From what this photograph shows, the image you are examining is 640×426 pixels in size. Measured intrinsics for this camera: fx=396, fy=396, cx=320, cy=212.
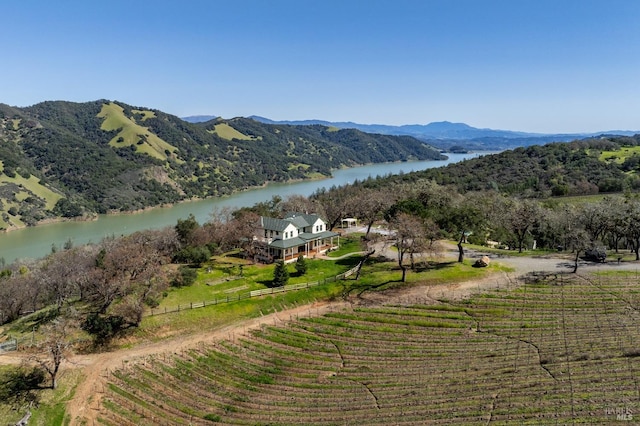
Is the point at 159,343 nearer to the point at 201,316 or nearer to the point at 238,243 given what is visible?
the point at 201,316

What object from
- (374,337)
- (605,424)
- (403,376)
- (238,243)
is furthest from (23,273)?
(605,424)

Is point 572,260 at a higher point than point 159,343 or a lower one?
higher

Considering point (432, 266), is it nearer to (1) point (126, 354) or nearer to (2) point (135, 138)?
(1) point (126, 354)

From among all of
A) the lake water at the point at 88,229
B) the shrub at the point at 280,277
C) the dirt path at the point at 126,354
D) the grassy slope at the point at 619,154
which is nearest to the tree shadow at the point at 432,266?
the dirt path at the point at 126,354

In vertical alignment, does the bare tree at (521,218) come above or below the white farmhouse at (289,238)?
above

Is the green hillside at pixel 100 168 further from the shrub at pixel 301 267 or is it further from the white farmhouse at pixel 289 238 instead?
the shrub at pixel 301 267

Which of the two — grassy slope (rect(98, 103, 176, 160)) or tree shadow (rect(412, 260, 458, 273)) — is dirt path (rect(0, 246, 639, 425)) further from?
grassy slope (rect(98, 103, 176, 160))
